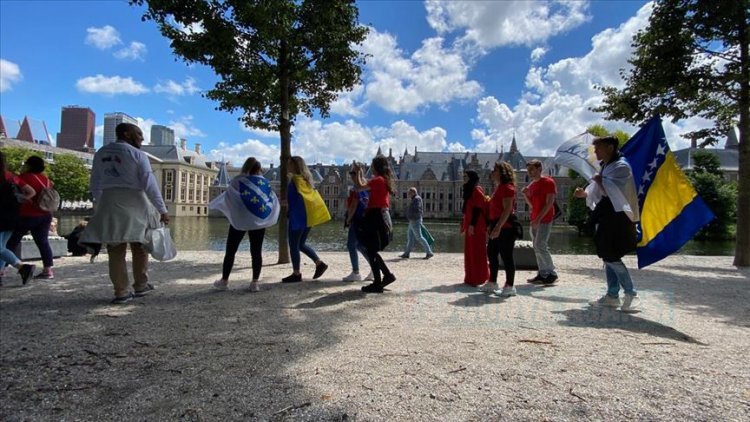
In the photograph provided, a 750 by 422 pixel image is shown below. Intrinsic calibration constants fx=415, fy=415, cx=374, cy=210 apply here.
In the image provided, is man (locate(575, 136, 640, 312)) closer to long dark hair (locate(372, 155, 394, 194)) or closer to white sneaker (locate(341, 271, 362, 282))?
long dark hair (locate(372, 155, 394, 194))

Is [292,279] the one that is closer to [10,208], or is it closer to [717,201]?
[10,208]

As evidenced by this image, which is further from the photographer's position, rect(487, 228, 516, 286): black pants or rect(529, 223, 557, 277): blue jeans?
rect(529, 223, 557, 277): blue jeans

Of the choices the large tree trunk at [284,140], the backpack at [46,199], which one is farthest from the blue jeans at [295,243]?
the backpack at [46,199]

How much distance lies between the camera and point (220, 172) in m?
116

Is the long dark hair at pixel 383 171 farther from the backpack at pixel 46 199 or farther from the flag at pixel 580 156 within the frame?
the backpack at pixel 46 199

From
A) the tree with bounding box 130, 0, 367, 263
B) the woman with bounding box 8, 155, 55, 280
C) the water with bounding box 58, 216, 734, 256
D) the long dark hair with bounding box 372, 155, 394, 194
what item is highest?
the tree with bounding box 130, 0, 367, 263

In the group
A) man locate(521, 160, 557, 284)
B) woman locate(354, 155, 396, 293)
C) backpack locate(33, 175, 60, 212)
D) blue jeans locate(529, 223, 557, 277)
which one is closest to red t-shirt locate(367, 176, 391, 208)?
woman locate(354, 155, 396, 293)

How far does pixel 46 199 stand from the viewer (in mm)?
7188

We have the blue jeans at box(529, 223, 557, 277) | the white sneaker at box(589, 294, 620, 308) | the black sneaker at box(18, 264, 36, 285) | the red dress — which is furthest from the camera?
the blue jeans at box(529, 223, 557, 277)

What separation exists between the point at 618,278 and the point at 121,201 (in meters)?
6.62

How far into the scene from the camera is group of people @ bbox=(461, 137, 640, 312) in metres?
→ 5.35

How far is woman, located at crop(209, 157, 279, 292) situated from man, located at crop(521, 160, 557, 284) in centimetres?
478

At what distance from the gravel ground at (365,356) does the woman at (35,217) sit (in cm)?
121

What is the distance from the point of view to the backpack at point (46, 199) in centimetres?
713
